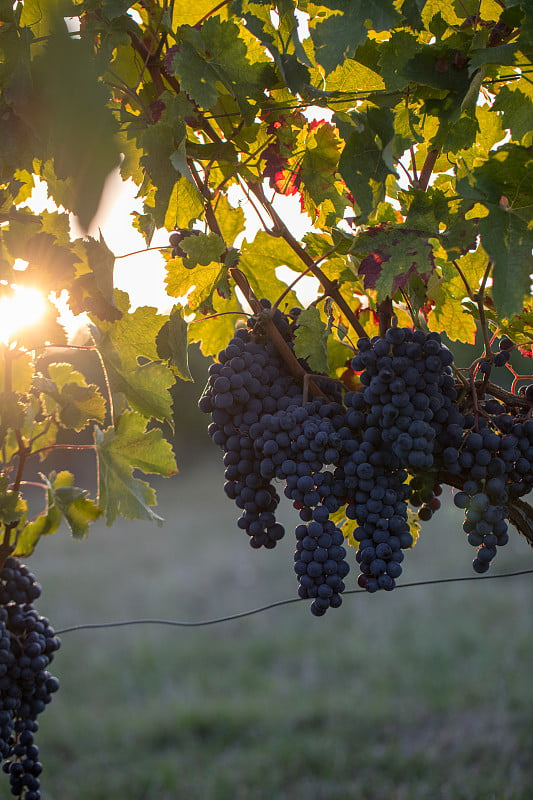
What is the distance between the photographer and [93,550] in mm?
7969

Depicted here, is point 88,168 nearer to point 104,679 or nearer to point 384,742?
point 384,742

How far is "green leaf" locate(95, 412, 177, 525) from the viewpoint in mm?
1311

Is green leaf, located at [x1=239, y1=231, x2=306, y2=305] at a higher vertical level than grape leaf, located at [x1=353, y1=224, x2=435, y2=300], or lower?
higher

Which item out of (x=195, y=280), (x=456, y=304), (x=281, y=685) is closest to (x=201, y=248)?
(x=195, y=280)

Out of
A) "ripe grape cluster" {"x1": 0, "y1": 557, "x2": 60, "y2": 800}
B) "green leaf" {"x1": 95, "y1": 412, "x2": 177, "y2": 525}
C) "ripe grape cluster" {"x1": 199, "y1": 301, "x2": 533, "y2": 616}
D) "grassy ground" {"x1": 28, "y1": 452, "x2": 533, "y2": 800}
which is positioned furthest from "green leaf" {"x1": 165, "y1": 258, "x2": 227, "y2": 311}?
"grassy ground" {"x1": 28, "y1": 452, "x2": 533, "y2": 800}

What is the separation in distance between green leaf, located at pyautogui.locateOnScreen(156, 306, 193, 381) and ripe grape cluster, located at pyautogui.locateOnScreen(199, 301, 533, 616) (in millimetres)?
102

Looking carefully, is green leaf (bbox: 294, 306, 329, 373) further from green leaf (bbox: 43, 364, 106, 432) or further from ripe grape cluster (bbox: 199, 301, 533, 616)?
green leaf (bbox: 43, 364, 106, 432)

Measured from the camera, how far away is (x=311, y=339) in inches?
45.8

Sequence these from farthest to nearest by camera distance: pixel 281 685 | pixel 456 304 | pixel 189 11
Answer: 1. pixel 281 685
2. pixel 456 304
3. pixel 189 11

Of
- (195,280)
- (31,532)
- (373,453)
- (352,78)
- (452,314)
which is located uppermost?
(352,78)

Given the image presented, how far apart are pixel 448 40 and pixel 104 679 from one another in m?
4.86

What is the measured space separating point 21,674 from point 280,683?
3.73 metres

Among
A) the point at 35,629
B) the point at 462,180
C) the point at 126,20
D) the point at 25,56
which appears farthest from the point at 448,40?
the point at 35,629

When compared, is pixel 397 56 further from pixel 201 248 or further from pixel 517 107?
pixel 201 248
